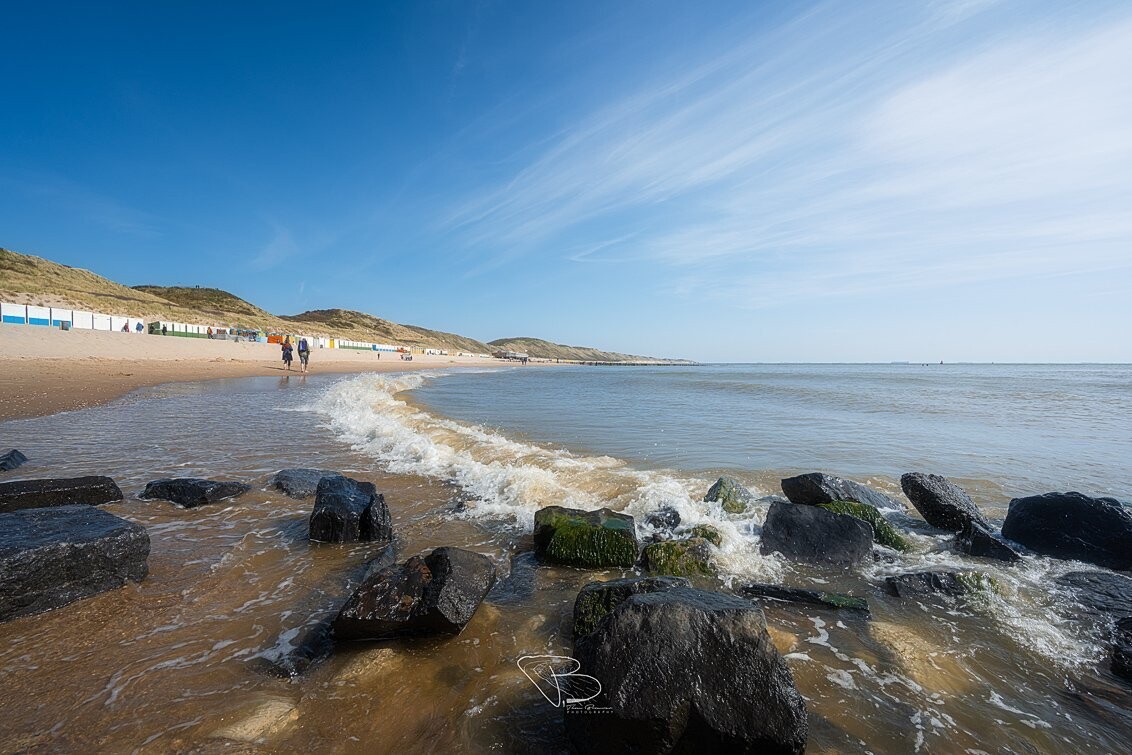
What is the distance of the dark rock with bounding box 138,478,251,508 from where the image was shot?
6422mm

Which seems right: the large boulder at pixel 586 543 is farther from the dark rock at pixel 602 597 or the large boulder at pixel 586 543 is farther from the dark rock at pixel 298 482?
the dark rock at pixel 298 482

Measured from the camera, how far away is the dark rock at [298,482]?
701cm

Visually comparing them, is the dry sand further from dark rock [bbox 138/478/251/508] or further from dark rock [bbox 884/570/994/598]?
dark rock [bbox 884/570/994/598]

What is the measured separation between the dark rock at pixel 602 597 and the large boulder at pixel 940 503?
5032 millimetres

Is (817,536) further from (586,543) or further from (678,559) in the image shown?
(586,543)

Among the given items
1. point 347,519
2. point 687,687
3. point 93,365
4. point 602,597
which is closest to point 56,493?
point 347,519

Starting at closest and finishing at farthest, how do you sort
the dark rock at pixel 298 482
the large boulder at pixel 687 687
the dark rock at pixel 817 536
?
the large boulder at pixel 687 687 → the dark rock at pixel 817 536 → the dark rock at pixel 298 482

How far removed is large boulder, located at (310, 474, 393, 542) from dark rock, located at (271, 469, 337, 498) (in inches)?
58.5

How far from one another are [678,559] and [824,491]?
3.15m

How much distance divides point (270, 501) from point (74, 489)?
216cm

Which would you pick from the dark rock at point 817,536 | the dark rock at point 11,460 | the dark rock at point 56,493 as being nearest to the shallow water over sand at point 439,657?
the dark rock at point 817,536

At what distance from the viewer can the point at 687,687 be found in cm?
252

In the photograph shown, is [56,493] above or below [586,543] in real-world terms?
above

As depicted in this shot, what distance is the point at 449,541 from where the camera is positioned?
563 centimetres
